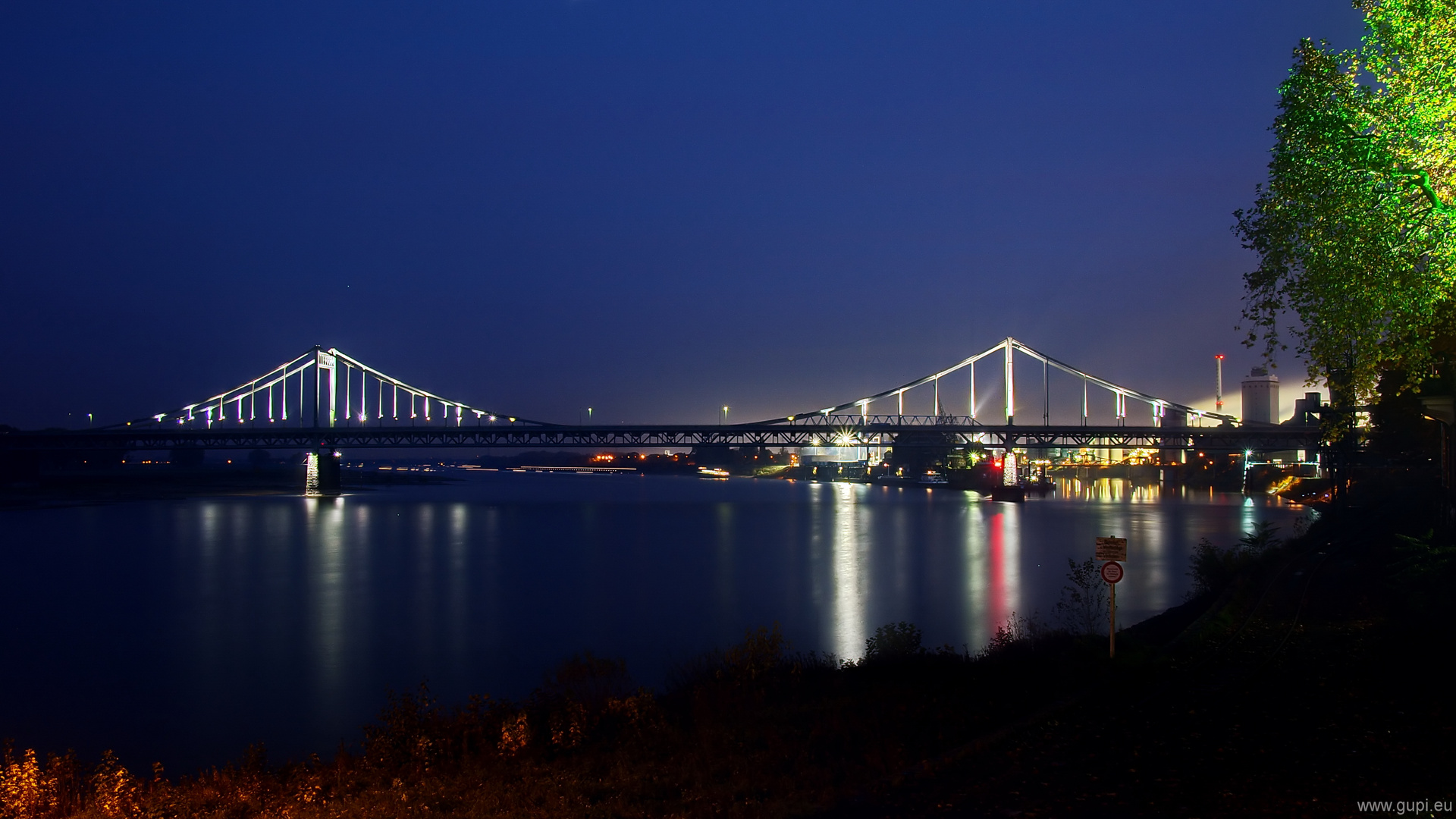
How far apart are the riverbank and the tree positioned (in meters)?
3.31

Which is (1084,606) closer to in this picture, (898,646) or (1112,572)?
(898,646)

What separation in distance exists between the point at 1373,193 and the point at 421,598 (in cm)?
2489

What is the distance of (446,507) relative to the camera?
2776 inches

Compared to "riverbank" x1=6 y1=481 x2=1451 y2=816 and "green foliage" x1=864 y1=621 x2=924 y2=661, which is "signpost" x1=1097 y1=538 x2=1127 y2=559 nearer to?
"riverbank" x1=6 y1=481 x2=1451 y2=816

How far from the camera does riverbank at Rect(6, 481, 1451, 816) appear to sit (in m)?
6.38

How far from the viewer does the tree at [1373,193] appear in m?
9.74

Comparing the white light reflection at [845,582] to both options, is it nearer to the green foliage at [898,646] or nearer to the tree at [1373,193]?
the green foliage at [898,646]

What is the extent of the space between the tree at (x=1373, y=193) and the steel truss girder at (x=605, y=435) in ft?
→ 192

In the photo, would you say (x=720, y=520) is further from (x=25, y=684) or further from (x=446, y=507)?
(x=25, y=684)

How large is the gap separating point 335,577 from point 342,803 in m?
27.2

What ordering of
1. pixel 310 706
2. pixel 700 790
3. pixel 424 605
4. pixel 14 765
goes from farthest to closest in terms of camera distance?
pixel 424 605
pixel 310 706
pixel 14 765
pixel 700 790

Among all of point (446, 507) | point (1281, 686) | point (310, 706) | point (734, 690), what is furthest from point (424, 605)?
point (446, 507)

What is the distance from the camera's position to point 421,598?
2728 cm

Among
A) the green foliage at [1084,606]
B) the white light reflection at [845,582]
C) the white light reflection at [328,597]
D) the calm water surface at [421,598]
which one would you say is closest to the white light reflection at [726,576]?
the calm water surface at [421,598]
